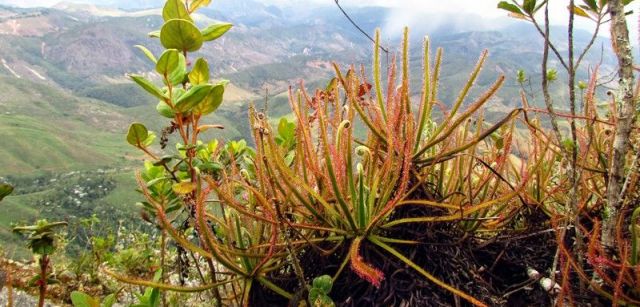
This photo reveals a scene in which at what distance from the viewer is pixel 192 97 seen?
54.1 inches

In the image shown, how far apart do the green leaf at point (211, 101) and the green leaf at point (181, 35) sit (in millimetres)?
212

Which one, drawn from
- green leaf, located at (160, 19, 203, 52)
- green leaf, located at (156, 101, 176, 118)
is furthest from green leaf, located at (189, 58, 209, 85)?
green leaf, located at (156, 101, 176, 118)

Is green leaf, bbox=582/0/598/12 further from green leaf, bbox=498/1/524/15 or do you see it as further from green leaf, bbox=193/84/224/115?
green leaf, bbox=193/84/224/115

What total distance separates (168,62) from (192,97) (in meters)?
0.12

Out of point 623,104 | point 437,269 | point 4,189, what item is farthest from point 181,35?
point 623,104

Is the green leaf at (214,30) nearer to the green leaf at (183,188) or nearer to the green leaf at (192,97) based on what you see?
the green leaf at (192,97)

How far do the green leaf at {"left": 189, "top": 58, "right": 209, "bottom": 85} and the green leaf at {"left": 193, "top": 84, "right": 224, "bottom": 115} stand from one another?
0.12 m

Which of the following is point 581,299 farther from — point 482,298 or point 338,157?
point 338,157

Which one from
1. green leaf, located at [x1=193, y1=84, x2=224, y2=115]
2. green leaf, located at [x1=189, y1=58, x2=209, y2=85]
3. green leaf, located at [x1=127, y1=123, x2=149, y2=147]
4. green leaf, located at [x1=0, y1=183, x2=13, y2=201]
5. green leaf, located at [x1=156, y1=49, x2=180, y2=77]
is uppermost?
green leaf, located at [x1=156, y1=49, x2=180, y2=77]

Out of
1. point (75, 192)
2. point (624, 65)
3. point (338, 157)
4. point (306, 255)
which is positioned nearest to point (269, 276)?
point (306, 255)

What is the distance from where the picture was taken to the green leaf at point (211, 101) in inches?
57.8

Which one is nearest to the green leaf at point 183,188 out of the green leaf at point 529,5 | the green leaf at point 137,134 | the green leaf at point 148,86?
the green leaf at point 137,134

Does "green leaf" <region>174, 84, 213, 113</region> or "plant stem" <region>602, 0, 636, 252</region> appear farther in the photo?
"plant stem" <region>602, 0, 636, 252</region>

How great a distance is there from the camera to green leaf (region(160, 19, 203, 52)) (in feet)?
4.86
